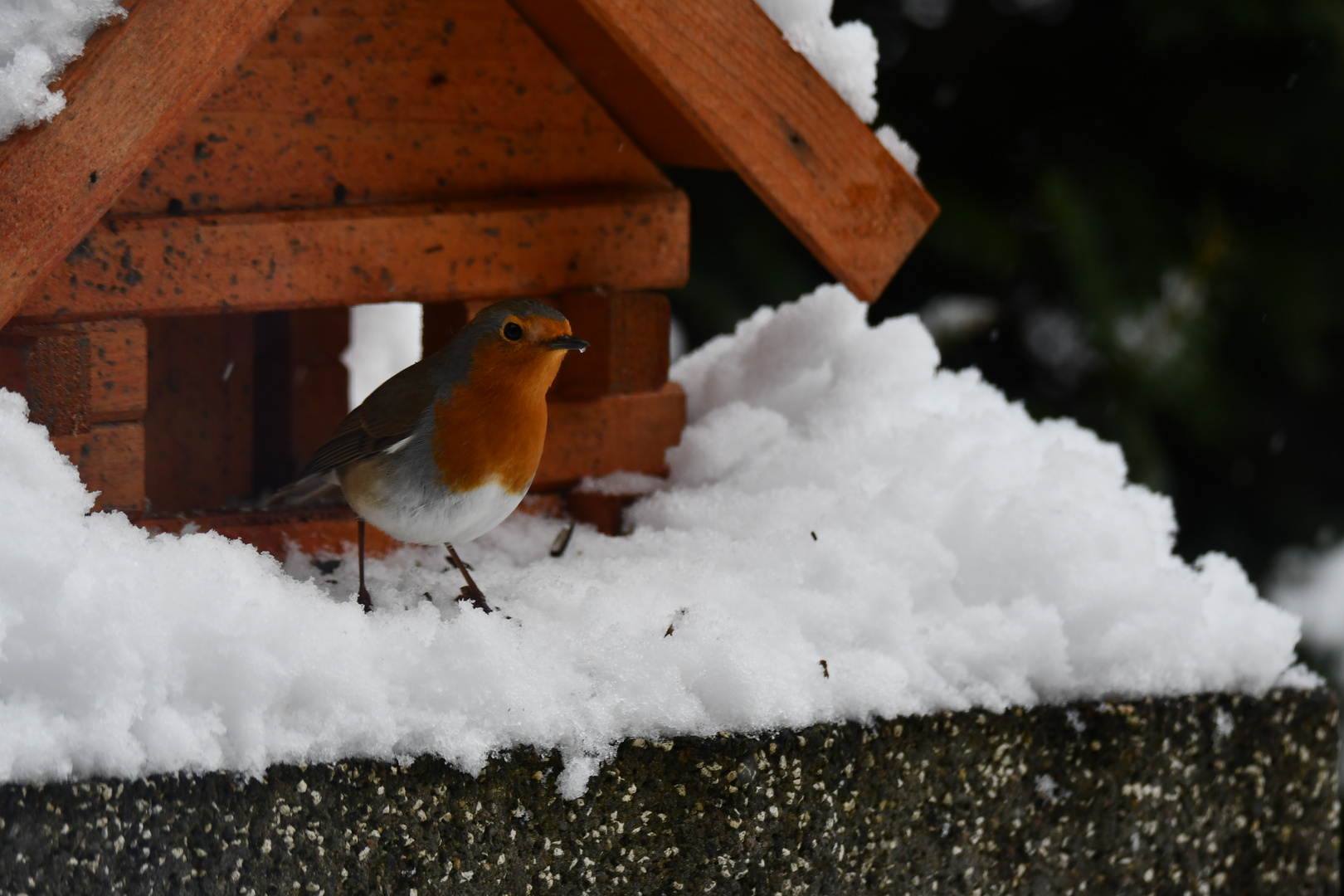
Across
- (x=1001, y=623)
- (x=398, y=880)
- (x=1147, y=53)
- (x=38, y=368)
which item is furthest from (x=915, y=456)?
(x=1147, y=53)

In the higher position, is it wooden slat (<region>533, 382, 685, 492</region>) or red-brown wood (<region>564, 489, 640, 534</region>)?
wooden slat (<region>533, 382, 685, 492</region>)

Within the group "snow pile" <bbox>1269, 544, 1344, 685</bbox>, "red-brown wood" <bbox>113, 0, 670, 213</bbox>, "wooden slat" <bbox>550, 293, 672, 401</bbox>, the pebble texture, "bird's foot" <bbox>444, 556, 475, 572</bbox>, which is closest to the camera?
the pebble texture

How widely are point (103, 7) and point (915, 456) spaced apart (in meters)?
1.02

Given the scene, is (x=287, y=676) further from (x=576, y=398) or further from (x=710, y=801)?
(x=576, y=398)

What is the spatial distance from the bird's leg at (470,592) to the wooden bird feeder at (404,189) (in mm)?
161

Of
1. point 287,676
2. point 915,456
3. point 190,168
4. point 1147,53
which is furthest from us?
point 1147,53

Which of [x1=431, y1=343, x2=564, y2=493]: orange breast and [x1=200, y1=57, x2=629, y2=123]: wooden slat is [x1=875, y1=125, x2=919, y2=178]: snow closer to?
[x1=200, y1=57, x2=629, y2=123]: wooden slat

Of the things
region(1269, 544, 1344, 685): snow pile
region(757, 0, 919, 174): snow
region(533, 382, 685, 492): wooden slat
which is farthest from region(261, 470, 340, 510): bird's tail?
region(1269, 544, 1344, 685): snow pile

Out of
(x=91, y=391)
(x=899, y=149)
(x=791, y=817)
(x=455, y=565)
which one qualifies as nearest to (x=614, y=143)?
(x=899, y=149)

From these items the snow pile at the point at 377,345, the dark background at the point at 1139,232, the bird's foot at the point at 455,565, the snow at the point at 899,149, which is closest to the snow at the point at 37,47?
the bird's foot at the point at 455,565

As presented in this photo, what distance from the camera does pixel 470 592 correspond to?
52.2 inches

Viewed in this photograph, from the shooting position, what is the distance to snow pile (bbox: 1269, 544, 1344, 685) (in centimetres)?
258

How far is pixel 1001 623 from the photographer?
4.47ft

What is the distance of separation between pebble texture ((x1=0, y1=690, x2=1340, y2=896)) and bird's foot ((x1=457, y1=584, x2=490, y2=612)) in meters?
0.21
